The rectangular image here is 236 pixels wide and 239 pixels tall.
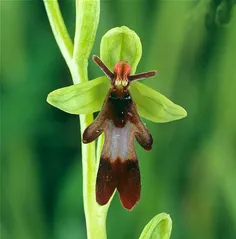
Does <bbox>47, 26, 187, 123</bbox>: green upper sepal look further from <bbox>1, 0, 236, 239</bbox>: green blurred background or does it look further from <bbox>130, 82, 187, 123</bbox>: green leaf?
<bbox>1, 0, 236, 239</bbox>: green blurred background

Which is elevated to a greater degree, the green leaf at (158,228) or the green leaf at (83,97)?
the green leaf at (83,97)

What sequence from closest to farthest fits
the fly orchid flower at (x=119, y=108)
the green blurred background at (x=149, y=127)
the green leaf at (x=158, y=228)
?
the fly orchid flower at (x=119, y=108) → the green leaf at (x=158, y=228) → the green blurred background at (x=149, y=127)

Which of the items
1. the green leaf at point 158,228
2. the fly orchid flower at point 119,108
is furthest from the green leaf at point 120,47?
the green leaf at point 158,228

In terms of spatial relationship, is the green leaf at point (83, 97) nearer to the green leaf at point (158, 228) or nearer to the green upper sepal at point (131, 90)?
the green upper sepal at point (131, 90)

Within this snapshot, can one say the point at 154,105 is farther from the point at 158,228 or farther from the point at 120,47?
the point at 158,228

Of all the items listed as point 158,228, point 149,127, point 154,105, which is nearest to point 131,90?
point 154,105

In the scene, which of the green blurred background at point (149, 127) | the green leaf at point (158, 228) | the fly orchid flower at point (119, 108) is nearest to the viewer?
the fly orchid flower at point (119, 108)
